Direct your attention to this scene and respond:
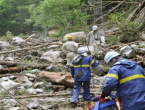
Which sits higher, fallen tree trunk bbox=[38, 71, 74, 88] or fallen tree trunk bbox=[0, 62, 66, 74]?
fallen tree trunk bbox=[38, 71, 74, 88]

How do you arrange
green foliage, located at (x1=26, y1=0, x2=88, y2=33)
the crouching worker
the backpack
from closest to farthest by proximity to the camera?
the backpack, the crouching worker, green foliage, located at (x1=26, y1=0, x2=88, y2=33)

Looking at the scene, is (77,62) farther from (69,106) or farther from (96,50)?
(96,50)

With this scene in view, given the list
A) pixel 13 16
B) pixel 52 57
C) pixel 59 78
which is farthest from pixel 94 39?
pixel 13 16

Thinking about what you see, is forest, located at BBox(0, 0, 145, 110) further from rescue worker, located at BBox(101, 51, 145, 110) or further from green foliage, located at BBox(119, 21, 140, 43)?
rescue worker, located at BBox(101, 51, 145, 110)

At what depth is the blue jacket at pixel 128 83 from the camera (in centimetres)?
327

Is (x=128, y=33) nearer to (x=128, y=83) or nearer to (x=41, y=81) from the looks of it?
(x=41, y=81)

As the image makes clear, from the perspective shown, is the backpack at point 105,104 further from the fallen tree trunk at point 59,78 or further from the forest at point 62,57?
the fallen tree trunk at point 59,78

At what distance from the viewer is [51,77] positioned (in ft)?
24.6

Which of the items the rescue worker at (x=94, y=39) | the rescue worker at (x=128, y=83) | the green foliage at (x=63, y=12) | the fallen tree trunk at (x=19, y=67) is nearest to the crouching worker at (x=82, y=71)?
the rescue worker at (x=128, y=83)

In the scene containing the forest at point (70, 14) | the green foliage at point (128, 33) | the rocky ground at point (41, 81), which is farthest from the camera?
the green foliage at point (128, 33)

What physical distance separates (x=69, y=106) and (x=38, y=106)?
0.84 metres

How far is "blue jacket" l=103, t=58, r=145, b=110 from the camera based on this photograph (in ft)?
10.7

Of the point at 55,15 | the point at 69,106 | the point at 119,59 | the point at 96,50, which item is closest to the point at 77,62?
the point at 69,106

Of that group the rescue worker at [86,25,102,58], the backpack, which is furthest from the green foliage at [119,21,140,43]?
the backpack
